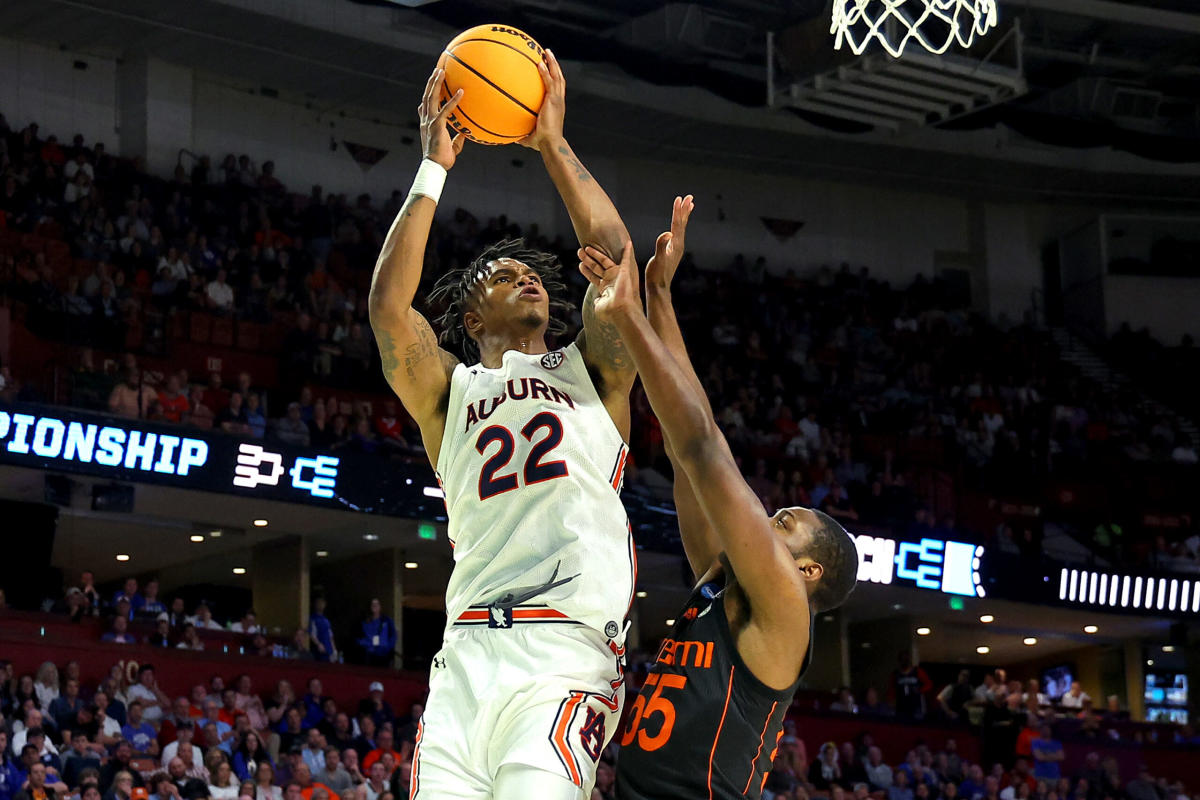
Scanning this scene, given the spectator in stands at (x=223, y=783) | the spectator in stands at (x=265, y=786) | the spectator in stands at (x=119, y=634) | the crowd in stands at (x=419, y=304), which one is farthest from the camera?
the crowd in stands at (x=419, y=304)

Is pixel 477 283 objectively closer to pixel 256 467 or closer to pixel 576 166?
pixel 576 166

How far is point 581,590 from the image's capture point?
439cm

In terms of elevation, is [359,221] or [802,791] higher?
[359,221]

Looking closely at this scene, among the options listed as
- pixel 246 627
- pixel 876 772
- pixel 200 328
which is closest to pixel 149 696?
pixel 246 627

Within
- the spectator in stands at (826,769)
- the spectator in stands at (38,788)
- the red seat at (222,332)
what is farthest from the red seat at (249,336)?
the spectator in stands at (826,769)

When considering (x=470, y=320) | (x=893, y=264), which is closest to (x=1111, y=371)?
(x=893, y=264)

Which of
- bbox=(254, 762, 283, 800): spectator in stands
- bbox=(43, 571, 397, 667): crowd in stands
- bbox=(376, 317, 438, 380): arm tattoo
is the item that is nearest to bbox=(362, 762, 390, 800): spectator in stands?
bbox=(254, 762, 283, 800): spectator in stands

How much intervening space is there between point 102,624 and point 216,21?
9.59m

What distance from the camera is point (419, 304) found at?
20.4 m

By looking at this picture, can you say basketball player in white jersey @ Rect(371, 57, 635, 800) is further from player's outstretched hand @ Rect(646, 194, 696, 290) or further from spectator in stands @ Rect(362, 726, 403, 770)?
spectator in stands @ Rect(362, 726, 403, 770)

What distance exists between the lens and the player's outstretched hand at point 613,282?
13.2ft

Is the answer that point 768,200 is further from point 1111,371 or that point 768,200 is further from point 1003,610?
point 1003,610

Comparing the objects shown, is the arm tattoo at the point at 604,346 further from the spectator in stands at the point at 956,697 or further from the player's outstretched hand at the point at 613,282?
the spectator in stands at the point at 956,697

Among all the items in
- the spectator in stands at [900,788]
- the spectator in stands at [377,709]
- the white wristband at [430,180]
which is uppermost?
the white wristband at [430,180]
